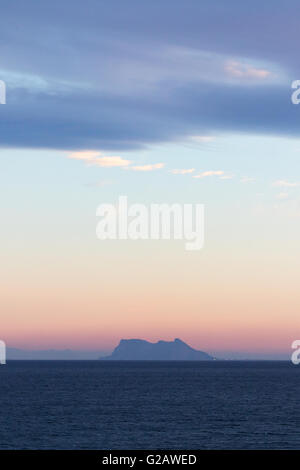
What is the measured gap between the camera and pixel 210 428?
129250 mm

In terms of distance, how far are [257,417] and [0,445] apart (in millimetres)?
58377

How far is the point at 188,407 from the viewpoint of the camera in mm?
171250

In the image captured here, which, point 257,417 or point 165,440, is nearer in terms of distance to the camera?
point 165,440

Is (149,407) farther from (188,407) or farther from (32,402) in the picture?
(32,402)

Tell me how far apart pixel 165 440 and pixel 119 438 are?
7258mm
